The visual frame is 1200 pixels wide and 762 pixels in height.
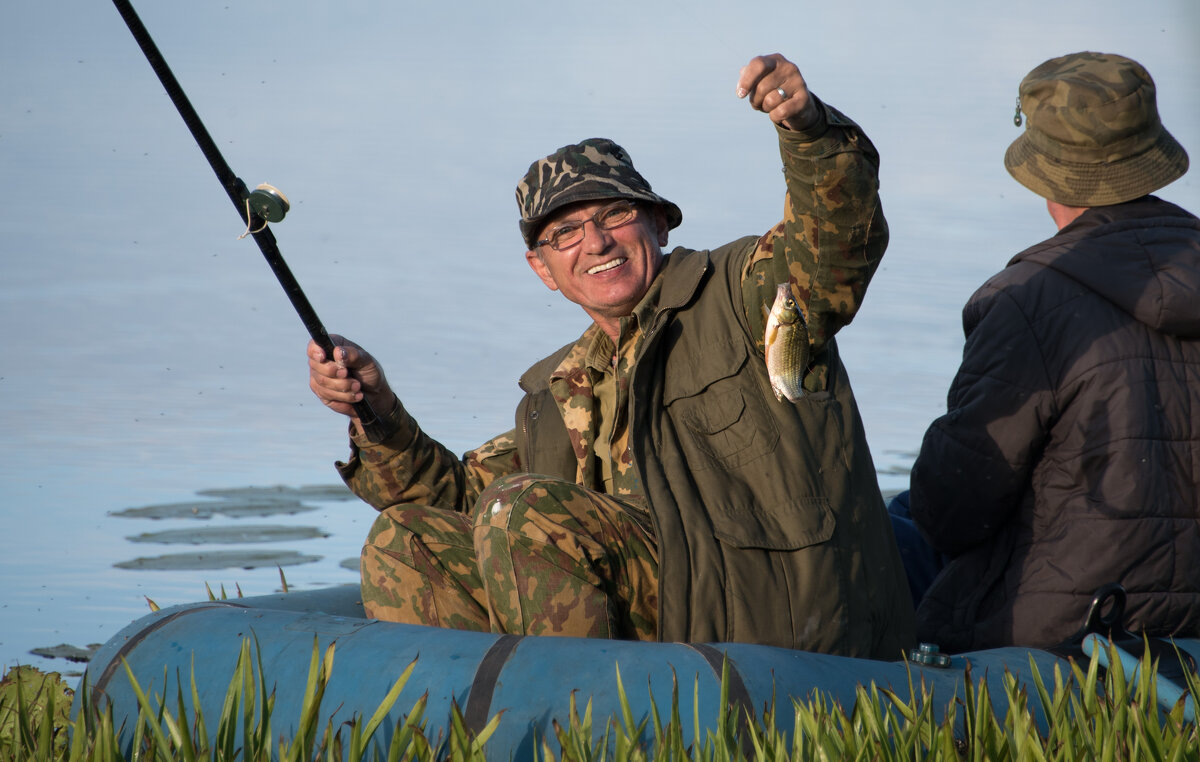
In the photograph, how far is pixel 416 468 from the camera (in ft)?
12.9

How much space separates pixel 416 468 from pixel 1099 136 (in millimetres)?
2019

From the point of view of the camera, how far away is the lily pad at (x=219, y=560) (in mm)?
6914

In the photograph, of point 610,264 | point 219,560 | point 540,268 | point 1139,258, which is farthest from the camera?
point 219,560

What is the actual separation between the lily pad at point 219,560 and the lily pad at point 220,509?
0.69 m

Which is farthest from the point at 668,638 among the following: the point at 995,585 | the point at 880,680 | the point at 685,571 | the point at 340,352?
the point at 340,352

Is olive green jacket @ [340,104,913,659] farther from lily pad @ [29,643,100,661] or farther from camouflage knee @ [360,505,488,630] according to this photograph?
lily pad @ [29,643,100,661]

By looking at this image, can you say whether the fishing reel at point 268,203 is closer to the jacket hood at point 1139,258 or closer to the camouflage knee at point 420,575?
the camouflage knee at point 420,575

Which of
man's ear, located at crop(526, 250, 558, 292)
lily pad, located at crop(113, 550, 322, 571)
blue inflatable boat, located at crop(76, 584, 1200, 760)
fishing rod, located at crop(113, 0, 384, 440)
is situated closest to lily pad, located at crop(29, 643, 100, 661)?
lily pad, located at crop(113, 550, 322, 571)

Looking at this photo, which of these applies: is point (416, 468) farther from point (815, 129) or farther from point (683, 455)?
point (815, 129)

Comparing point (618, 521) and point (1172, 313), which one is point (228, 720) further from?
point (1172, 313)

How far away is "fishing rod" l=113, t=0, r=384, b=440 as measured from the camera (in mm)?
3271

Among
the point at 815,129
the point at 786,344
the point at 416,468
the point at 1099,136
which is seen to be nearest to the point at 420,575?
the point at 416,468

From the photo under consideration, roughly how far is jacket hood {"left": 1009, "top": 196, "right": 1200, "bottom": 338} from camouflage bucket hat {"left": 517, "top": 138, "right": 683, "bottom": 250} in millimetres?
997

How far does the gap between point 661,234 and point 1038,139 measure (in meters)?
1.01
